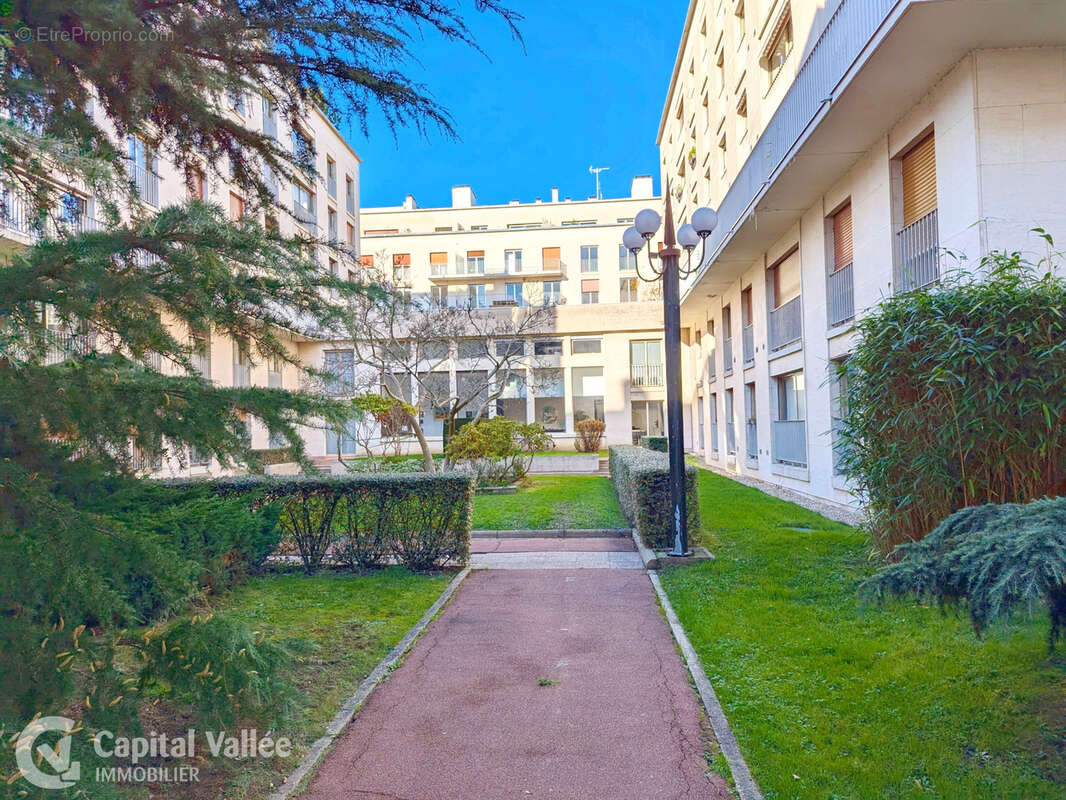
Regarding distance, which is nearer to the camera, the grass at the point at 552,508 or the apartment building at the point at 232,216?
the apartment building at the point at 232,216

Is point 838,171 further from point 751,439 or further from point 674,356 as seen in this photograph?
point 751,439

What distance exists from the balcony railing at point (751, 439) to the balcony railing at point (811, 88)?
5.91 meters

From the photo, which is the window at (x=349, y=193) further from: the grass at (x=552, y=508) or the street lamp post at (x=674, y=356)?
the street lamp post at (x=674, y=356)

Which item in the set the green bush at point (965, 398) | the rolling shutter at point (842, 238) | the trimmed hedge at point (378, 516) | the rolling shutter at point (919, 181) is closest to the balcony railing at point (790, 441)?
the rolling shutter at point (842, 238)

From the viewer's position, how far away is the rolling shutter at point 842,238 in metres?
12.1

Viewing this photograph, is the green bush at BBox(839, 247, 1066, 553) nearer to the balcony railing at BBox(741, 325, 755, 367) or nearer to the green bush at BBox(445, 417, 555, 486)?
the green bush at BBox(445, 417, 555, 486)

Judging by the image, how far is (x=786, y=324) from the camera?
51.2 ft

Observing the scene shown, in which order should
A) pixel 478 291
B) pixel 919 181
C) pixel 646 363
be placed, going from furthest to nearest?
pixel 478 291 → pixel 646 363 → pixel 919 181

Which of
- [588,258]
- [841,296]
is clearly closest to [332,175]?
[588,258]

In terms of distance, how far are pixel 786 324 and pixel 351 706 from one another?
542 inches

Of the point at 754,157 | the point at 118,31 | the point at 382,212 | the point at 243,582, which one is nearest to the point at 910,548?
the point at 118,31

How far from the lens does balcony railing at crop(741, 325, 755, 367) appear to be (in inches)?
736

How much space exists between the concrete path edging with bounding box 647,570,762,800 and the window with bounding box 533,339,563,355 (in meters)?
32.2

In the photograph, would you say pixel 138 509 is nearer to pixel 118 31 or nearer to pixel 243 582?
pixel 118 31
